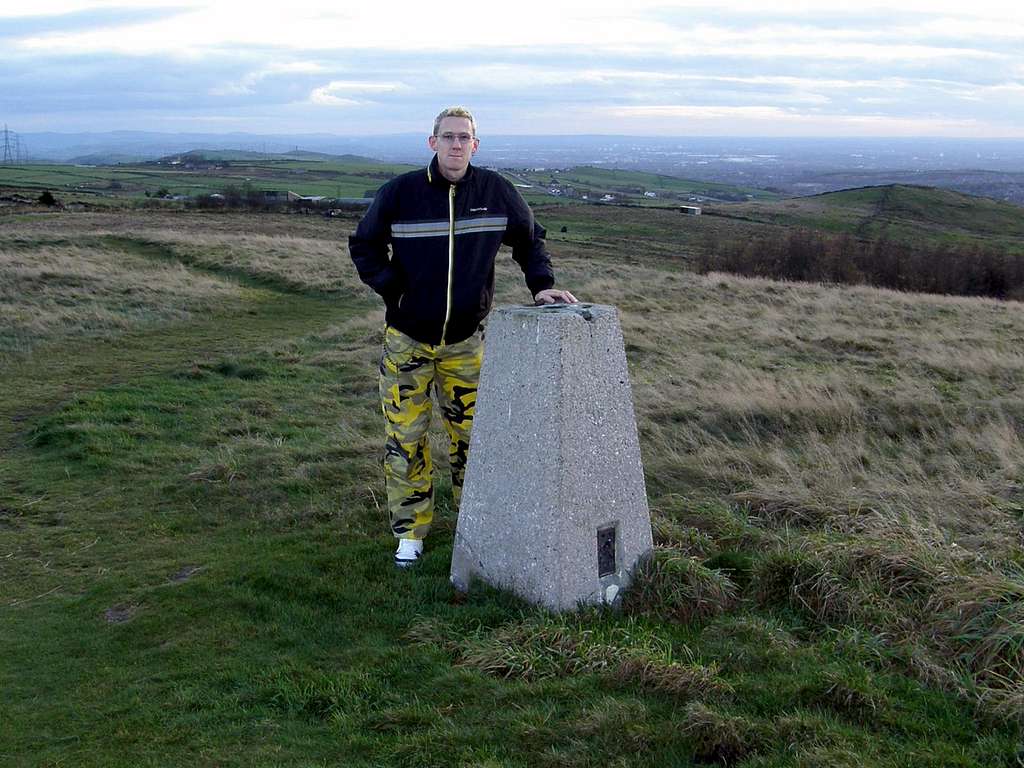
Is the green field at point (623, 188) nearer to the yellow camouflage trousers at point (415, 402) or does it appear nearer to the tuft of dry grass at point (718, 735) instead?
the yellow camouflage trousers at point (415, 402)

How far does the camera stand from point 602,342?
462 centimetres

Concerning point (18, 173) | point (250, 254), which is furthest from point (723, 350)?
point (18, 173)

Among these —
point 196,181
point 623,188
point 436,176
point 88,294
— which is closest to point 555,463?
point 436,176

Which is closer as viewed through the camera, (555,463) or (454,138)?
(555,463)

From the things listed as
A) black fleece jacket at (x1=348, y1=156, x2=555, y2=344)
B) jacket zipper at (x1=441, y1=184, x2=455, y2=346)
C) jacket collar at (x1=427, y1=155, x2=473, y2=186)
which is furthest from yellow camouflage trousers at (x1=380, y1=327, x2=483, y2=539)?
jacket collar at (x1=427, y1=155, x2=473, y2=186)

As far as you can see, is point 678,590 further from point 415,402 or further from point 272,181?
point 272,181

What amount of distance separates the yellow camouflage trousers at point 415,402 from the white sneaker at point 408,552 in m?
0.05

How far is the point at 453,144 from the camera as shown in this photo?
496cm

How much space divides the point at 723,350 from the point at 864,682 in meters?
9.67

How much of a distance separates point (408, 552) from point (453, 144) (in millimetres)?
2281

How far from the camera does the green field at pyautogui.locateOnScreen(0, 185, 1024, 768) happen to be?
139 inches

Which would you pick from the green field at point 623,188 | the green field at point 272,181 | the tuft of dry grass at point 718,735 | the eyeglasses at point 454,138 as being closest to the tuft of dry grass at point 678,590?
the tuft of dry grass at point 718,735

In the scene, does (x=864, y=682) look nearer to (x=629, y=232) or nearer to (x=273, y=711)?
(x=273, y=711)

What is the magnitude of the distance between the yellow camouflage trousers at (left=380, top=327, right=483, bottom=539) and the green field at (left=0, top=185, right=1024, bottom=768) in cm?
28
